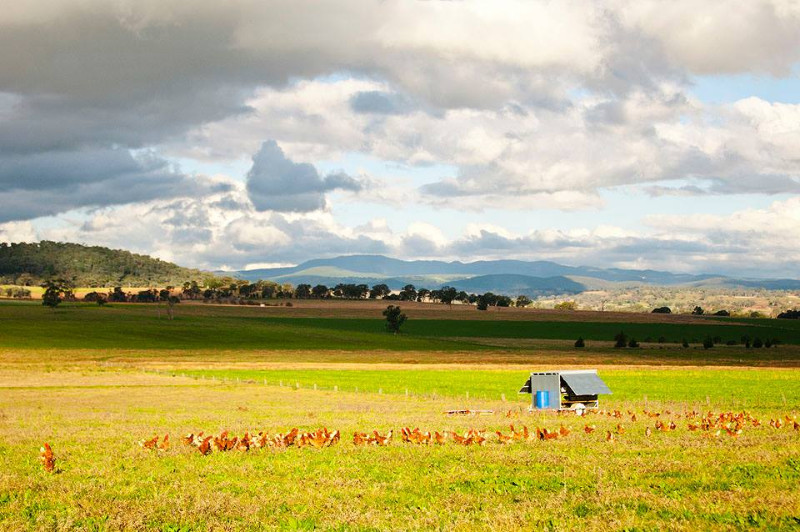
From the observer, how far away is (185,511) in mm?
16109

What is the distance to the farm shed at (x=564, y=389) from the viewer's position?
4941 centimetres

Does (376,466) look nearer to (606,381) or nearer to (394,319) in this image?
(606,381)

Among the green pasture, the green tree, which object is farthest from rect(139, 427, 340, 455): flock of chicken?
the green tree

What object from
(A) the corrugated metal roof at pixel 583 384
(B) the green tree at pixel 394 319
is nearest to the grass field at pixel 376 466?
(A) the corrugated metal roof at pixel 583 384

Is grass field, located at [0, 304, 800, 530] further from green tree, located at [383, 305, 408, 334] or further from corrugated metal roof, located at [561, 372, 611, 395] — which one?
green tree, located at [383, 305, 408, 334]

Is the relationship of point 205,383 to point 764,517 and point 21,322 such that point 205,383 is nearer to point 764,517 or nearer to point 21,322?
point 764,517

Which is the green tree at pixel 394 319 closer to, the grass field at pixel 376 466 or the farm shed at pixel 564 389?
the grass field at pixel 376 466

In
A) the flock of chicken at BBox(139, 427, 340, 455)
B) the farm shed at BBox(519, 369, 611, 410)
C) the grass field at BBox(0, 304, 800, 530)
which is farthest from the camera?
the farm shed at BBox(519, 369, 611, 410)

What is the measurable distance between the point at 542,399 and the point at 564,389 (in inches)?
106

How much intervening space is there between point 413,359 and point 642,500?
108614mm

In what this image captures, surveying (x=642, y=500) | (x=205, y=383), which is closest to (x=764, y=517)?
(x=642, y=500)

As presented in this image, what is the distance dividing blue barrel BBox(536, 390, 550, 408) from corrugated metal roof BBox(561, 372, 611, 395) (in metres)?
1.58

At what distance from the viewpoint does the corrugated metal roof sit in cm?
4953

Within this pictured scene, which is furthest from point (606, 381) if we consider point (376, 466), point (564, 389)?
point (376, 466)
